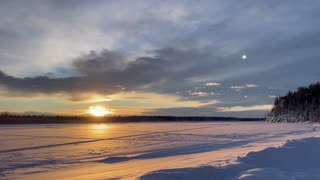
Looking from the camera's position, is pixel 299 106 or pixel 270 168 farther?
pixel 299 106

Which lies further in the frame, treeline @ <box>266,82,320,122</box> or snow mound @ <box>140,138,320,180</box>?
treeline @ <box>266,82,320,122</box>

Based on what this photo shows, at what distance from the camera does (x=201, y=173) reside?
9.69 m

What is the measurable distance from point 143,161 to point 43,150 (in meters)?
5.83

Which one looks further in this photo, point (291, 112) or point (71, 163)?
point (291, 112)

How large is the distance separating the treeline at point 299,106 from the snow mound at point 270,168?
69.6m

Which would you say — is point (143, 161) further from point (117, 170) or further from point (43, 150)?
point (43, 150)

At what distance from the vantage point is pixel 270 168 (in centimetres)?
988

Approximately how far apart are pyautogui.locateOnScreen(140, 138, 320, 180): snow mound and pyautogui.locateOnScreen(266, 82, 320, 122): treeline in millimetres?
69626

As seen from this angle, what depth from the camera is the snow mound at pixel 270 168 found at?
9.16 meters

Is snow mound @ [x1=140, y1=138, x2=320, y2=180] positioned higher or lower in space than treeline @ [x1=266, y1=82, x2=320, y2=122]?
lower

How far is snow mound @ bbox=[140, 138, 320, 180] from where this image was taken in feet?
30.0

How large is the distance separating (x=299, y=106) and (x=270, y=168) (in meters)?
84.9

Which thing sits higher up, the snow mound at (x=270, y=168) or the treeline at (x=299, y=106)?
the treeline at (x=299, y=106)

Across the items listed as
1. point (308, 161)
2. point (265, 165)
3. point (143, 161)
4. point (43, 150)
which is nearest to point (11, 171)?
point (143, 161)
